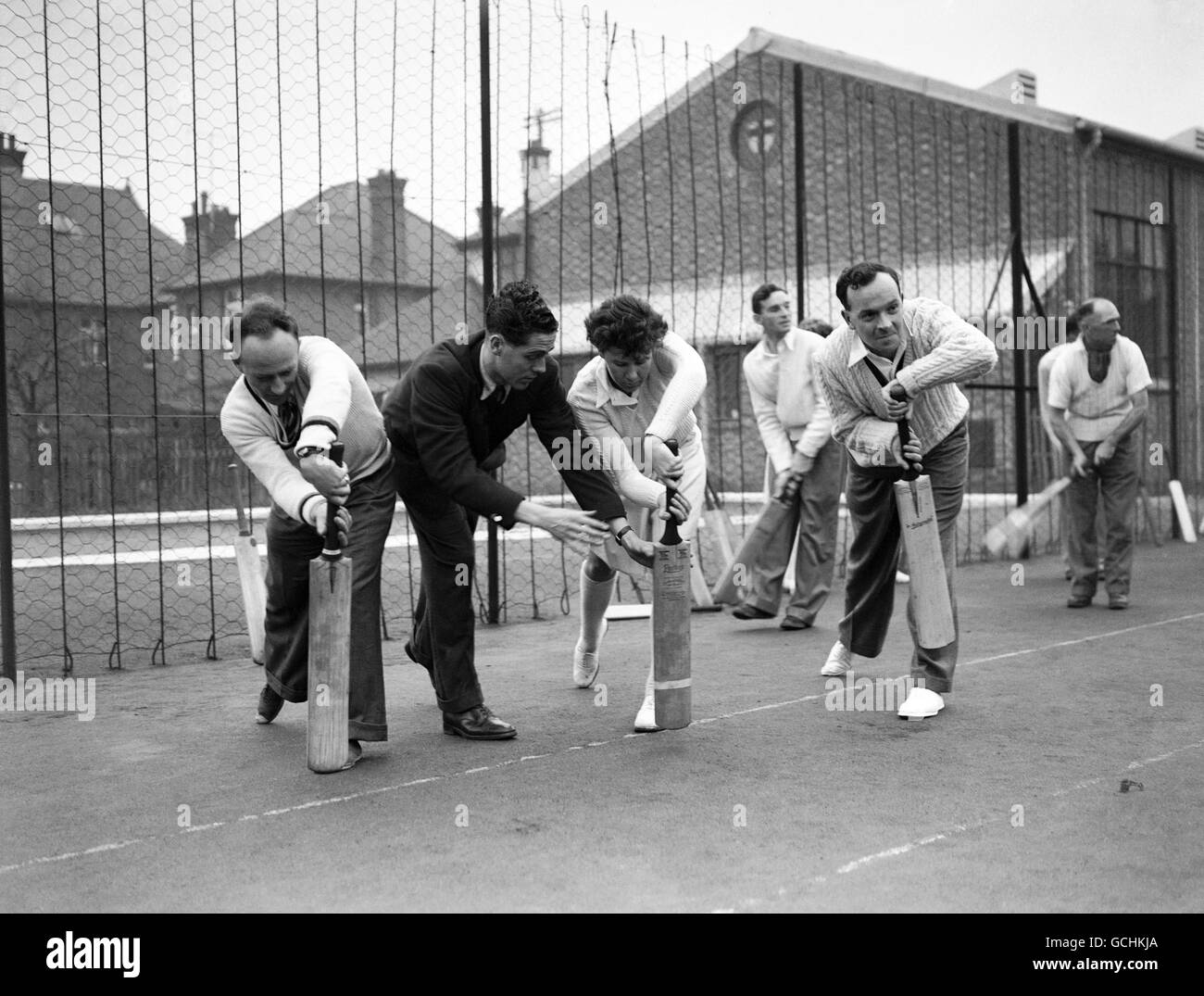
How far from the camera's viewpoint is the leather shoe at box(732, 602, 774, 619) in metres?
8.50

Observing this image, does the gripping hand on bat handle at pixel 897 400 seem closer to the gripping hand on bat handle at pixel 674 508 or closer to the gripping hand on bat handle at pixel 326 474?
the gripping hand on bat handle at pixel 674 508

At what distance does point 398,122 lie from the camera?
8.55m

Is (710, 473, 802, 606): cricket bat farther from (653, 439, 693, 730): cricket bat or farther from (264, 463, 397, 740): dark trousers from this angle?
(264, 463, 397, 740): dark trousers

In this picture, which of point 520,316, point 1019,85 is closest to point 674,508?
point 520,316

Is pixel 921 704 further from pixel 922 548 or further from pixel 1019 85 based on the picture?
pixel 1019 85

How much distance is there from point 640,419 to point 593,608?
3.30 feet

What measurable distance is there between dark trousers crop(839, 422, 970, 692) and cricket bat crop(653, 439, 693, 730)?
1126 mm

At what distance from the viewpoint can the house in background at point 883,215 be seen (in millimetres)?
13906

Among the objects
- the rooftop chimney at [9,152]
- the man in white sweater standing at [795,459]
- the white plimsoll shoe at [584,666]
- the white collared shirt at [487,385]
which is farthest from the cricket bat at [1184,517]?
the rooftop chimney at [9,152]

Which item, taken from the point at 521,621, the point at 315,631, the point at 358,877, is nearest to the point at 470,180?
the point at 521,621

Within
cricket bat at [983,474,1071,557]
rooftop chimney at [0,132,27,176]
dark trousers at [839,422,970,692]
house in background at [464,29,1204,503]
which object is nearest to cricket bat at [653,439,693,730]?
dark trousers at [839,422,970,692]

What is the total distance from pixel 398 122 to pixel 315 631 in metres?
4.81

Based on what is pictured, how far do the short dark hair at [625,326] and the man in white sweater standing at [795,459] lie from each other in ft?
10.6
